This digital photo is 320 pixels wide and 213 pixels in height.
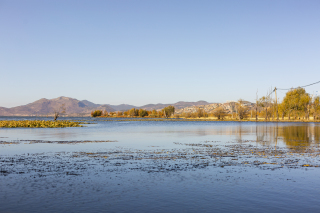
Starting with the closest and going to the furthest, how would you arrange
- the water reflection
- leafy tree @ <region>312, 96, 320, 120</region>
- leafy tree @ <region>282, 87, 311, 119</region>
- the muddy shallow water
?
the muddy shallow water, the water reflection, leafy tree @ <region>282, 87, 311, 119</region>, leafy tree @ <region>312, 96, 320, 120</region>

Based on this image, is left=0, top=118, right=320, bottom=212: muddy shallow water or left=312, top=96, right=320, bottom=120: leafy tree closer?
left=0, top=118, right=320, bottom=212: muddy shallow water

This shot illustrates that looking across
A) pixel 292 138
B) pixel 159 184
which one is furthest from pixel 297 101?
pixel 159 184

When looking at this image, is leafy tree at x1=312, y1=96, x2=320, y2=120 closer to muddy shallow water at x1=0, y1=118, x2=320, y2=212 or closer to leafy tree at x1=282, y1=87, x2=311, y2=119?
leafy tree at x1=282, y1=87, x2=311, y2=119

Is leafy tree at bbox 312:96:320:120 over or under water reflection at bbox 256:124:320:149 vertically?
over

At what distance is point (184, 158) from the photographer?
1995 cm

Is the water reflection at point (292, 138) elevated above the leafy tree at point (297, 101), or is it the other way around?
the leafy tree at point (297, 101)

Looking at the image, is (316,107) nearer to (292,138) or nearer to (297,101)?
(297,101)

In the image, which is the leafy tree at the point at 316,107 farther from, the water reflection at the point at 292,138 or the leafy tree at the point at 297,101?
the water reflection at the point at 292,138

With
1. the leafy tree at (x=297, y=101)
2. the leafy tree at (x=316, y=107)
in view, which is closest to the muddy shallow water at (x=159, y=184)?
the leafy tree at (x=297, y=101)

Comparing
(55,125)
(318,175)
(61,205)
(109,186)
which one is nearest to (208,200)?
(109,186)

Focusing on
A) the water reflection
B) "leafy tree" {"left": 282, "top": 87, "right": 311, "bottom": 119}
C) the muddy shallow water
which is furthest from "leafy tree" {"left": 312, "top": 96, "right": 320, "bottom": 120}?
the muddy shallow water

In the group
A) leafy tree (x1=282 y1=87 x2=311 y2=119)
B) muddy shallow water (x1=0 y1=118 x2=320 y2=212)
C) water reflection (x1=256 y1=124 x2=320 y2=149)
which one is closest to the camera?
muddy shallow water (x1=0 y1=118 x2=320 y2=212)

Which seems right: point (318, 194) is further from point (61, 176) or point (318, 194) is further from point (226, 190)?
point (61, 176)

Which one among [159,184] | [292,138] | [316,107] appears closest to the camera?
[159,184]
